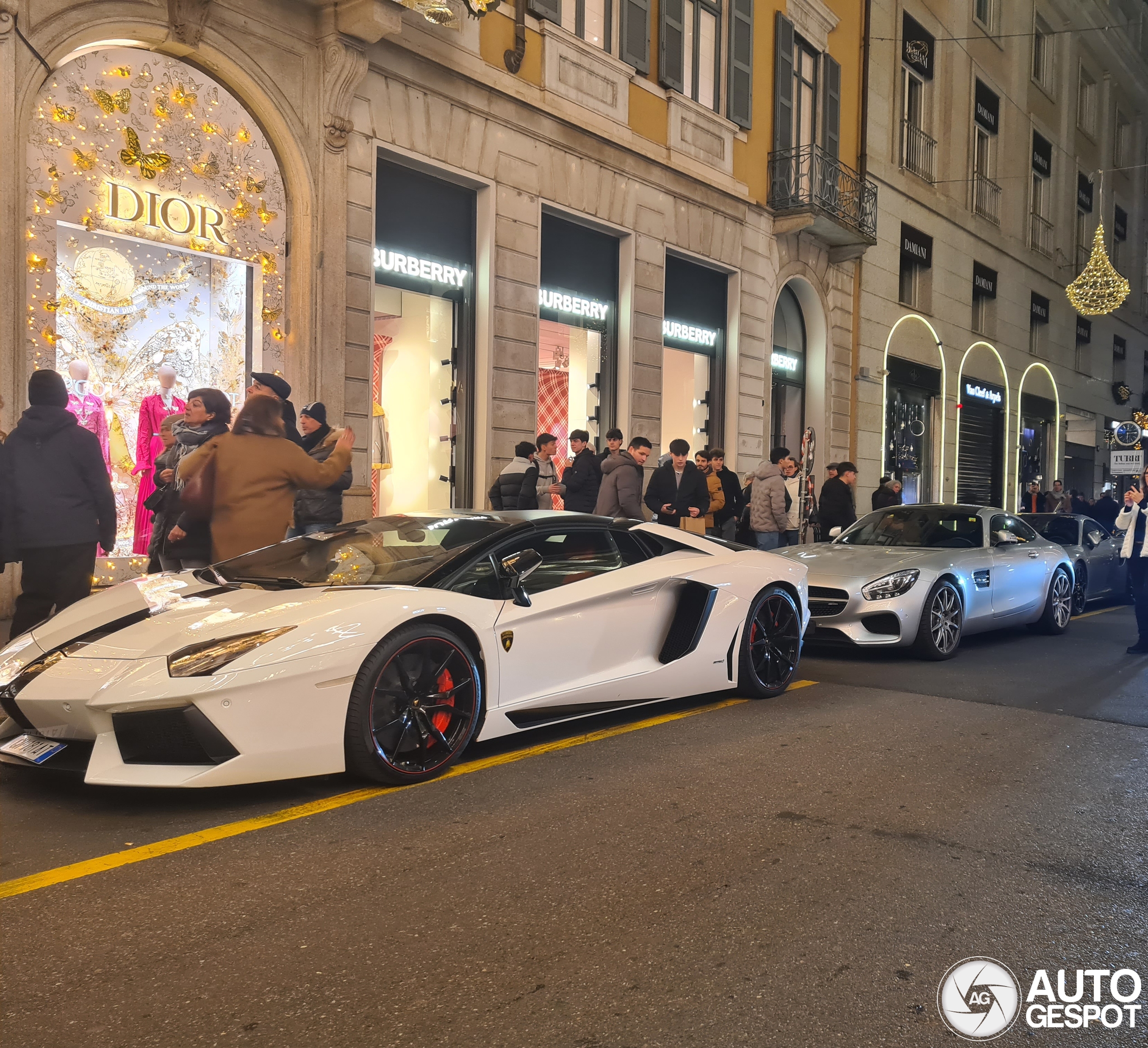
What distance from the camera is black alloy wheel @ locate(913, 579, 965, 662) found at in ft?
27.5

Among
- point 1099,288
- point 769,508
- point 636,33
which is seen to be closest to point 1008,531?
point 769,508

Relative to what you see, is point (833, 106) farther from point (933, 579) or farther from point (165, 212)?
point (933, 579)

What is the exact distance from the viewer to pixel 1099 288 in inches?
941

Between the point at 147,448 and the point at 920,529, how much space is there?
7.24 m

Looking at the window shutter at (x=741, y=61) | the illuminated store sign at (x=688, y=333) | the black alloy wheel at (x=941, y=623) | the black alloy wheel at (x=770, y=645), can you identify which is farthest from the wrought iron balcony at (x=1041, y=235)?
the black alloy wheel at (x=770, y=645)

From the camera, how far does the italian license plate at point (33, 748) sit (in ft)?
13.5

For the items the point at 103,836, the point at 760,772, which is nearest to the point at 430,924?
the point at 103,836

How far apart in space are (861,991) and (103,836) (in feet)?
8.79

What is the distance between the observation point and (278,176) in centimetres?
1118

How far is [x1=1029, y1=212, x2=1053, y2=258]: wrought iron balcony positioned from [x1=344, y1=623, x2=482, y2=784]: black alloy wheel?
30.2 metres

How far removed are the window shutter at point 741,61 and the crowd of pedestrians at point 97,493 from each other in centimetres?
1317

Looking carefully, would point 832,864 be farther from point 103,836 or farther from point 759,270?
point 759,270

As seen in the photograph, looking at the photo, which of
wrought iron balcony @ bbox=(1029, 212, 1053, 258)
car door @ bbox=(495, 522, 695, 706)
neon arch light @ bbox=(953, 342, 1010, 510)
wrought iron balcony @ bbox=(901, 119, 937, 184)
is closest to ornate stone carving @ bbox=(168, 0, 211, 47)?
car door @ bbox=(495, 522, 695, 706)

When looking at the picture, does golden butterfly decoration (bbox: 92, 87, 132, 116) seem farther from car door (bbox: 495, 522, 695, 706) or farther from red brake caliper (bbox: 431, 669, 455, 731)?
red brake caliper (bbox: 431, 669, 455, 731)
